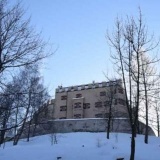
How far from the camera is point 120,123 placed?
46.2 meters

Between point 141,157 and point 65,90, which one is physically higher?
point 65,90

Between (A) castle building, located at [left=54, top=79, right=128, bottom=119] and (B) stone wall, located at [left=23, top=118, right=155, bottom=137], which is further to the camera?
(A) castle building, located at [left=54, top=79, right=128, bottom=119]

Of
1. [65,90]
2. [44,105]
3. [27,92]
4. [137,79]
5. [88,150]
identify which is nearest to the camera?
[27,92]

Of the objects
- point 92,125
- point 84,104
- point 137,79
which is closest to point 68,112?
point 84,104

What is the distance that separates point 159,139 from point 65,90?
4208 centimetres

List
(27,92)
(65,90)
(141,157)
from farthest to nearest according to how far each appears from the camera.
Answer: (65,90) → (141,157) → (27,92)

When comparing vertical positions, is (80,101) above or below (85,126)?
above

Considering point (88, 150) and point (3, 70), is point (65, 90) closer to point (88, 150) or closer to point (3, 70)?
point (88, 150)

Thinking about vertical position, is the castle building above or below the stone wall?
above

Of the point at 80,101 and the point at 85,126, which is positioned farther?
the point at 80,101

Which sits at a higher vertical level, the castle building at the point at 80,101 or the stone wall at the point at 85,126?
the castle building at the point at 80,101

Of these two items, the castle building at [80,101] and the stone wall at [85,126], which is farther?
the castle building at [80,101]

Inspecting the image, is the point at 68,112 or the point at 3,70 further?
the point at 68,112

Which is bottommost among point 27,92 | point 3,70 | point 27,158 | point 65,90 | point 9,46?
point 27,158
